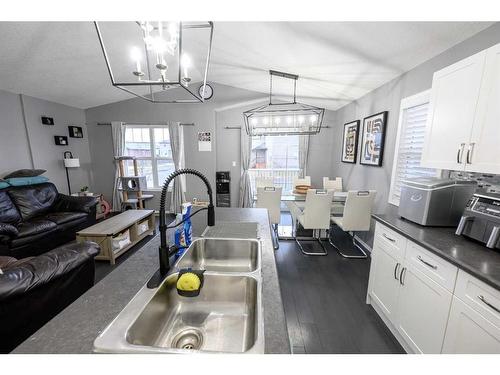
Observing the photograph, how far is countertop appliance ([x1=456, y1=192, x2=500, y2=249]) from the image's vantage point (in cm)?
111

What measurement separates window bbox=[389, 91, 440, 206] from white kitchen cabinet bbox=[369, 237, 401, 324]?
3.30ft

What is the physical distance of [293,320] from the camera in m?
1.74

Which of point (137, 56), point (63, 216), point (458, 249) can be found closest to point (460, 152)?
point (458, 249)

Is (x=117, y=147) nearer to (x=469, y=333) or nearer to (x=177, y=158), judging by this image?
(x=177, y=158)

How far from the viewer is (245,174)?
4746 mm

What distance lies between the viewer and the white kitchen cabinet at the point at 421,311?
116cm

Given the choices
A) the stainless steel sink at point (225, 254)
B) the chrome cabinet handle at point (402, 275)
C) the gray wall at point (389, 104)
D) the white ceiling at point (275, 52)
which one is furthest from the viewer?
the white ceiling at point (275, 52)

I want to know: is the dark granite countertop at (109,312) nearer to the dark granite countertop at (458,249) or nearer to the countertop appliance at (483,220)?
the dark granite countertop at (458,249)

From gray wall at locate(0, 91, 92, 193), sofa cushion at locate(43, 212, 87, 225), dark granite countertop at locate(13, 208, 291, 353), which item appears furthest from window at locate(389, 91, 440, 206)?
gray wall at locate(0, 91, 92, 193)

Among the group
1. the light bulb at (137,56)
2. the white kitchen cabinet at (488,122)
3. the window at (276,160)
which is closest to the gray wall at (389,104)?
the white kitchen cabinet at (488,122)

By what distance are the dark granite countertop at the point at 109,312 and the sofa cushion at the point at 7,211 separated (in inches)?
119

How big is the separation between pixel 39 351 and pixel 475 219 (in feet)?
6.76

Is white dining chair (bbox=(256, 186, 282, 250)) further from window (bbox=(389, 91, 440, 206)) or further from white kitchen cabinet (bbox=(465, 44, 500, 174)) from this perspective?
white kitchen cabinet (bbox=(465, 44, 500, 174))

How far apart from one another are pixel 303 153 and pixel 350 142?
112 cm
